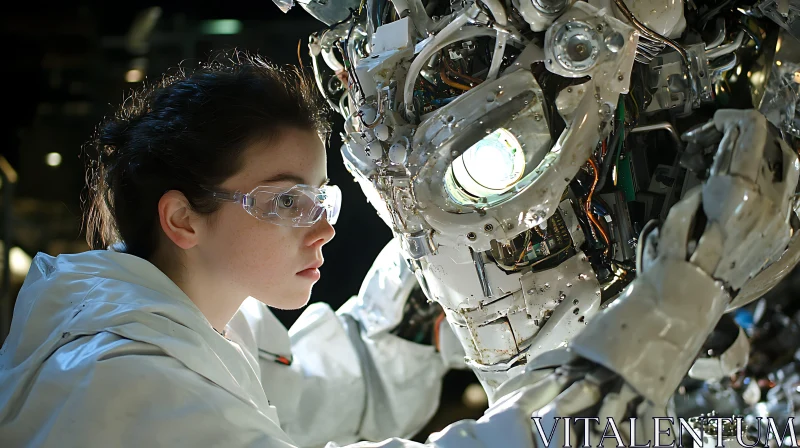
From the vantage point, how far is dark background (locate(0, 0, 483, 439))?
10.9 feet

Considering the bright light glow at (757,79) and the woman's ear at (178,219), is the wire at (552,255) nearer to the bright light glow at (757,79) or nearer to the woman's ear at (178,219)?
the bright light glow at (757,79)

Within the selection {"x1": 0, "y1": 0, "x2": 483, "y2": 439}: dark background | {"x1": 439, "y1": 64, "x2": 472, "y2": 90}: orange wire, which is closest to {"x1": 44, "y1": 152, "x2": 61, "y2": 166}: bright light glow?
{"x1": 0, "y1": 0, "x2": 483, "y2": 439}: dark background

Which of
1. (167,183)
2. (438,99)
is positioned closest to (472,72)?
(438,99)

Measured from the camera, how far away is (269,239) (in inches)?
68.9

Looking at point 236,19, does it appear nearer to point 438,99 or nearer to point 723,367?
point 438,99

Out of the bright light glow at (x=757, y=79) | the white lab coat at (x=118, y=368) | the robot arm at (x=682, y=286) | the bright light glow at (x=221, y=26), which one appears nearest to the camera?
the robot arm at (x=682, y=286)

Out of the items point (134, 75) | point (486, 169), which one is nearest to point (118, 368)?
point (486, 169)

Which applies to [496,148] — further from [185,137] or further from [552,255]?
[185,137]

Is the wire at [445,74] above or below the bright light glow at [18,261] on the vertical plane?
above

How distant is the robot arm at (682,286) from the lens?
1243mm

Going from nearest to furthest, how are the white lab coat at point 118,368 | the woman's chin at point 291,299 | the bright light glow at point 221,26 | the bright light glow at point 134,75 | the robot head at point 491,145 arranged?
the white lab coat at point 118,368 < the robot head at point 491,145 < the woman's chin at point 291,299 < the bright light glow at point 221,26 < the bright light glow at point 134,75

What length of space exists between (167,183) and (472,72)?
Answer: 0.69 m

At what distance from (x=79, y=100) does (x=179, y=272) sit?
1991 mm

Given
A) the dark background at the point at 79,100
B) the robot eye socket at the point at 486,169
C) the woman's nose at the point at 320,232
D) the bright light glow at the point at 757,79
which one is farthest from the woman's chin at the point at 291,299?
the dark background at the point at 79,100
